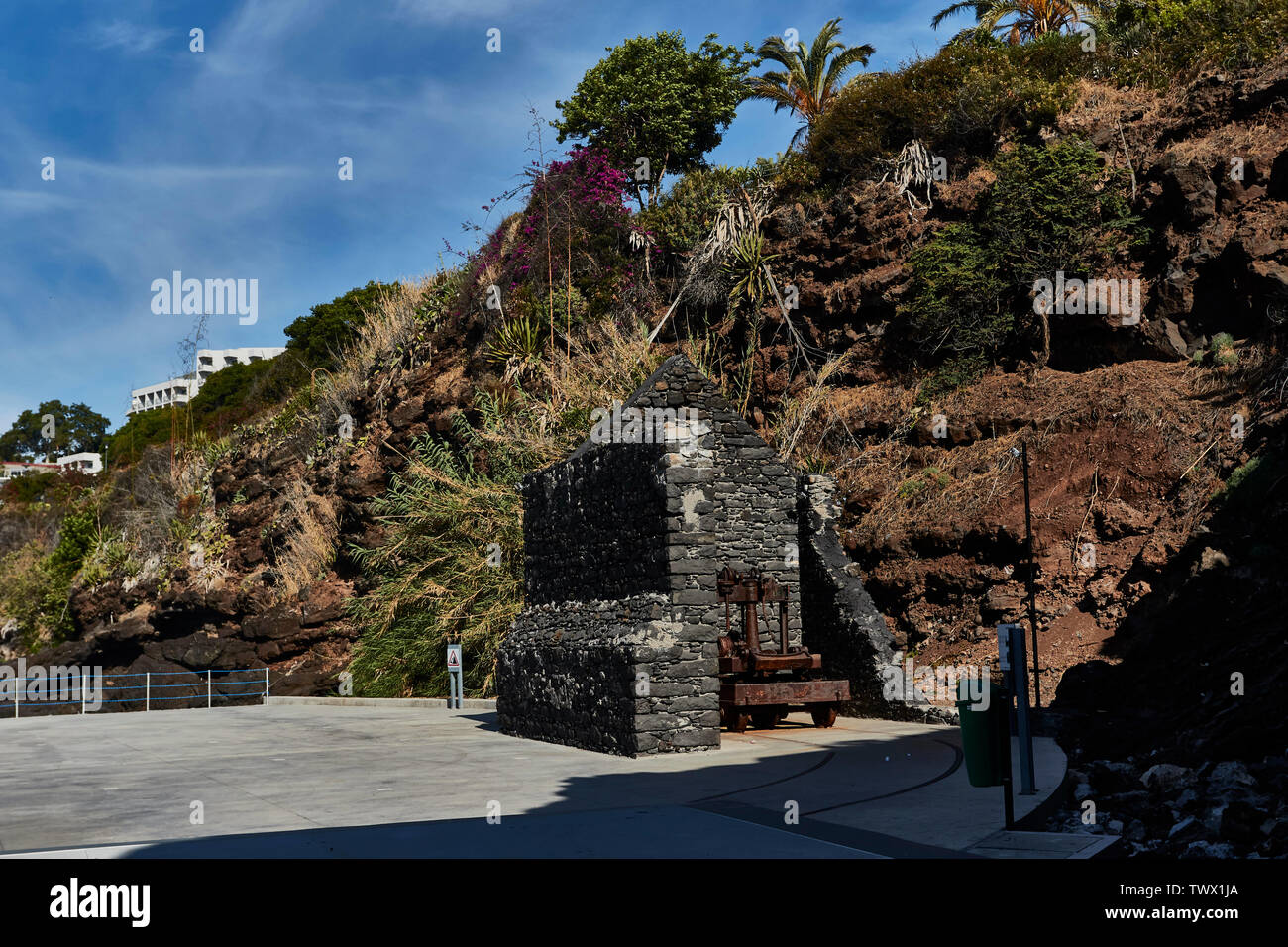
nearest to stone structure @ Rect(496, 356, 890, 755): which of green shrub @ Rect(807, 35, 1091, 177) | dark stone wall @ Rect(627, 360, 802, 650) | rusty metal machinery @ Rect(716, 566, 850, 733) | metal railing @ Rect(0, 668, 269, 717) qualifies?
dark stone wall @ Rect(627, 360, 802, 650)

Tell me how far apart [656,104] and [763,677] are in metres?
21.4

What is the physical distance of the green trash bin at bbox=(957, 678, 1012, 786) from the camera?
6.49 metres

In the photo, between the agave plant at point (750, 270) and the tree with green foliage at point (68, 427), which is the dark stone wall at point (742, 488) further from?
the tree with green foliage at point (68, 427)

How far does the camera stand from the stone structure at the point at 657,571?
11.3 m

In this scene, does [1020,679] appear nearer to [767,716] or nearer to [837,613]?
[767,716]

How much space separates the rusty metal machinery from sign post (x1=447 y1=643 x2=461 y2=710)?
6813 millimetres

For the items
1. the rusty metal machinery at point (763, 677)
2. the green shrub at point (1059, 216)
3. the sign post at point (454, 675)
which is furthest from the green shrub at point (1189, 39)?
the sign post at point (454, 675)

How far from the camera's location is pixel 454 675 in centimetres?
1909

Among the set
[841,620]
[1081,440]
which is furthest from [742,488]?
[1081,440]

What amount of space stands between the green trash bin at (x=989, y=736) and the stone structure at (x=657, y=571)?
16.2 ft

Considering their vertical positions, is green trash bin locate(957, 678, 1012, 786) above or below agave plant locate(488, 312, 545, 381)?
below

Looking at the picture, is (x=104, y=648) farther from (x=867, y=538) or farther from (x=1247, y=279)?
(x=1247, y=279)

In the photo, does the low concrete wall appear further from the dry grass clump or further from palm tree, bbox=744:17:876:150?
palm tree, bbox=744:17:876:150

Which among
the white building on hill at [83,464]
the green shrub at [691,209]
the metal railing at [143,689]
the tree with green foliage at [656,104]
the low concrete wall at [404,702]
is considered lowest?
the metal railing at [143,689]
